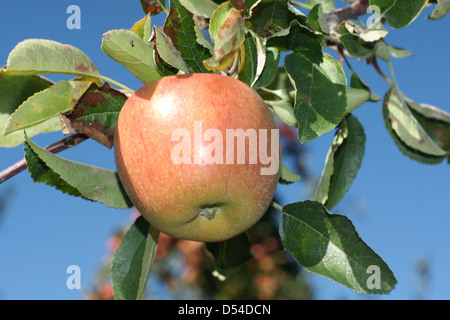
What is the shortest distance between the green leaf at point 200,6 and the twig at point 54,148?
0.34m

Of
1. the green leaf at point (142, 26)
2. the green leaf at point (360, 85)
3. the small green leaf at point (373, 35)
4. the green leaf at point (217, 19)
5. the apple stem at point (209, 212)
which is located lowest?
the green leaf at point (360, 85)

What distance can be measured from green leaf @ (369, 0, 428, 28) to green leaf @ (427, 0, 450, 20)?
0.67ft

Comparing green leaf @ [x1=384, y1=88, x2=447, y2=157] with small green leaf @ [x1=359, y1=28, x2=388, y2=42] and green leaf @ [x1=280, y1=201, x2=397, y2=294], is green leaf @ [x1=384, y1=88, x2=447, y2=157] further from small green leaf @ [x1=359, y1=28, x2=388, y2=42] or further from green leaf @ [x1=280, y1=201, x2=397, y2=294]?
green leaf @ [x1=280, y1=201, x2=397, y2=294]

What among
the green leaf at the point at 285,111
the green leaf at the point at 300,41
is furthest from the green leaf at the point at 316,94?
the green leaf at the point at 285,111

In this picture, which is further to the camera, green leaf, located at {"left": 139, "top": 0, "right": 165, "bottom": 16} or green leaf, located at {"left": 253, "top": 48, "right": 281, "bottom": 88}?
green leaf, located at {"left": 139, "top": 0, "right": 165, "bottom": 16}

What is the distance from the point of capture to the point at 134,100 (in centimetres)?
89

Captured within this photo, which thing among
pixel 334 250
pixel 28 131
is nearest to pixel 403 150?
→ pixel 334 250

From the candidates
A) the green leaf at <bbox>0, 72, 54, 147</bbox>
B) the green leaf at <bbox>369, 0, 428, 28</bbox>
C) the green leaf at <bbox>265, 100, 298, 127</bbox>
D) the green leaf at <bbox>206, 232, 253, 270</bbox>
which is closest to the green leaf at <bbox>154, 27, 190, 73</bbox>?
the green leaf at <bbox>265, 100, 298, 127</bbox>

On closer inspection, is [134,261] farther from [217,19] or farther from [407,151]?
[407,151]

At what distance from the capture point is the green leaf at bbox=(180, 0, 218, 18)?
959 mm

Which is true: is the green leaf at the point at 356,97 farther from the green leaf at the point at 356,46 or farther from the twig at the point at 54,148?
the twig at the point at 54,148

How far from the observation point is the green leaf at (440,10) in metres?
1.27

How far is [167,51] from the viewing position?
866 millimetres
